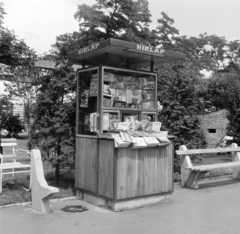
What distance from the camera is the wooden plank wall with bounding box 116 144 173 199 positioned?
16.8 ft

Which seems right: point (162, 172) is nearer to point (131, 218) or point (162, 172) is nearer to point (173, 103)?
point (131, 218)

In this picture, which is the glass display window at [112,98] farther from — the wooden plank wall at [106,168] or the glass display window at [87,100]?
the wooden plank wall at [106,168]

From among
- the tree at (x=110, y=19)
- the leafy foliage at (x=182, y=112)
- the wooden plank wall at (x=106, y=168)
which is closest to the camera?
the wooden plank wall at (x=106, y=168)

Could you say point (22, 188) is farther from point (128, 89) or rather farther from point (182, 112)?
point (182, 112)

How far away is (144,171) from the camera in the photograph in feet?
17.7

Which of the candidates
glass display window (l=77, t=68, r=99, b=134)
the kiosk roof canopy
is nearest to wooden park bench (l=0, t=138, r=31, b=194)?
glass display window (l=77, t=68, r=99, b=134)

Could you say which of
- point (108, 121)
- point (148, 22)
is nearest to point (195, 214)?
point (108, 121)

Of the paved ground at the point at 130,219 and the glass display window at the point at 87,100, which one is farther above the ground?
the glass display window at the point at 87,100

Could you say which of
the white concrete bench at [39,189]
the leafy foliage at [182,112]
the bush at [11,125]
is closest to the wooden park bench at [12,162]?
the white concrete bench at [39,189]

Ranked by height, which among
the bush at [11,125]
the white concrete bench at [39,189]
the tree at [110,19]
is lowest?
the white concrete bench at [39,189]

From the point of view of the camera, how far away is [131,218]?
4793 mm

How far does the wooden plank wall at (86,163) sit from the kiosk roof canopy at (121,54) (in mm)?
1409

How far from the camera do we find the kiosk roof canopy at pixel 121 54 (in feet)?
17.1

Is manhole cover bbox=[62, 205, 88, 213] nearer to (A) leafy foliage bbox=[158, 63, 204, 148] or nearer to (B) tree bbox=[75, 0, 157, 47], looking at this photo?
(A) leafy foliage bbox=[158, 63, 204, 148]
